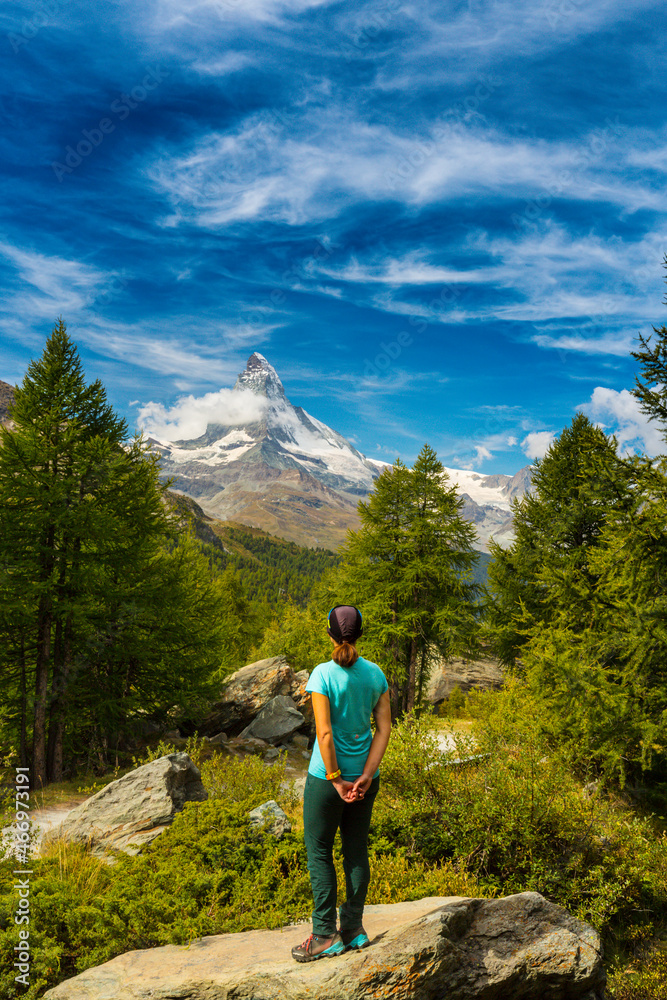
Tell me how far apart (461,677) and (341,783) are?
24.4 meters

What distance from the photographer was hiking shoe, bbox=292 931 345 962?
3756mm

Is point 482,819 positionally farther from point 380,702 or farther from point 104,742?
point 104,742

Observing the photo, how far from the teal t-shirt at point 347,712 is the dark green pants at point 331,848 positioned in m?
0.17

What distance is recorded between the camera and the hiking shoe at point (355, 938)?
148 inches

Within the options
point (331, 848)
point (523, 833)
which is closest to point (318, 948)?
point (331, 848)

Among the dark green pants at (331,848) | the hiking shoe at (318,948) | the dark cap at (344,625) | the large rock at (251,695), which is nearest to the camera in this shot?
the hiking shoe at (318,948)

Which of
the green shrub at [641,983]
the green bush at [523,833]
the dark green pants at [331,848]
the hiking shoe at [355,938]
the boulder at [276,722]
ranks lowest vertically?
the boulder at [276,722]

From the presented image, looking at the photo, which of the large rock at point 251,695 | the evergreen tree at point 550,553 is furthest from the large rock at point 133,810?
Result: the large rock at point 251,695

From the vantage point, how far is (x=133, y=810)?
7.76 meters

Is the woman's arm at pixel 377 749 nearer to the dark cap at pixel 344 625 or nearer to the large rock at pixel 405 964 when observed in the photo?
the dark cap at pixel 344 625

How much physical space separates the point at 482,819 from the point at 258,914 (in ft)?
10.5

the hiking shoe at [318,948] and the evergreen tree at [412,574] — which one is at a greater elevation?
the evergreen tree at [412,574]

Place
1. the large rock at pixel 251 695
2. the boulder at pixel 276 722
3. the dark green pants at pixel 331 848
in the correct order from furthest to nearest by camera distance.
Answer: the large rock at pixel 251 695
the boulder at pixel 276 722
the dark green pants at pixel 331 848

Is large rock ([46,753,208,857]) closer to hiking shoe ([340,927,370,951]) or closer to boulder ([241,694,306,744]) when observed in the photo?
hiking shoe ([340,927,370,951])
